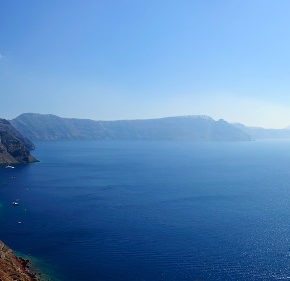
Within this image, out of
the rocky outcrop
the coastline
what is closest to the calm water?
the coastline

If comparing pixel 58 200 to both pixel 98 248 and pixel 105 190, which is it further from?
pixel 98 248

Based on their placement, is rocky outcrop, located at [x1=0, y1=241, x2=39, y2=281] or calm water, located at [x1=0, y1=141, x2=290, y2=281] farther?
calm water, located at [x1=0, y1=141, x2=290, y2=281]

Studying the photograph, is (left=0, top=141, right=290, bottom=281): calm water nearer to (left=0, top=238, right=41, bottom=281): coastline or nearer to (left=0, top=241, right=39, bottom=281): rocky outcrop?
(left=0, top=238, right=41, bottom=281): coastline

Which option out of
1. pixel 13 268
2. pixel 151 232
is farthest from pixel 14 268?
pixel 151 232

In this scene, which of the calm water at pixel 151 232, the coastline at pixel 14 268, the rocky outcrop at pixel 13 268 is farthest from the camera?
the calm water at pixel 151 232

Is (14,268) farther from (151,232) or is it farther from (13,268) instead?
(151,232)

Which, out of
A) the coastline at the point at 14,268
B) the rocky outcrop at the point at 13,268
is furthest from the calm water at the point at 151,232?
the rocky outcrop at the point at 13,268

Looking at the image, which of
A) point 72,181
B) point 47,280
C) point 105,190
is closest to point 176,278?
point 47,280

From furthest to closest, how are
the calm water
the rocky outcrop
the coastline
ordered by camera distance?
the calm water → the coastline → the rocky outcrop

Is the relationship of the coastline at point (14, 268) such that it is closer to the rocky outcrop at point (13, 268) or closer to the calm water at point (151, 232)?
the rocky outcrop at point (13, 268)
